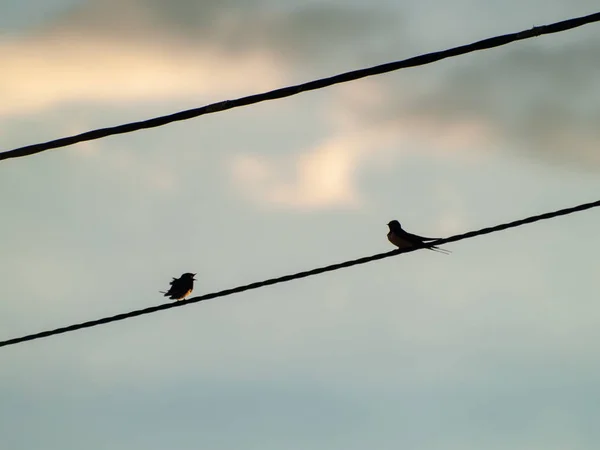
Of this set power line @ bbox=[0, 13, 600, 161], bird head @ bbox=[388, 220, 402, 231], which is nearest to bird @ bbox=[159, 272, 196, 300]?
bird head @ bbox=[388, 220, 402, 231]

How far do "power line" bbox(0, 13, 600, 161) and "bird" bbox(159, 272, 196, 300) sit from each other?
47.7 ft

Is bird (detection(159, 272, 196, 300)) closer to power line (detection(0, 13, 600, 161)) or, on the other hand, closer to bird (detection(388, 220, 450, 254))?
bird (detection(388, 220, 450, 254))

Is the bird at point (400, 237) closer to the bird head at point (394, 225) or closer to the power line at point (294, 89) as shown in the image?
the bird head at point (394, 225)

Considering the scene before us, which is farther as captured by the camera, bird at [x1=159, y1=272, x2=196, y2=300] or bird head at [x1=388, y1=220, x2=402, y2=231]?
bird at [x1=159, y1=272, x2=196, y2=300]

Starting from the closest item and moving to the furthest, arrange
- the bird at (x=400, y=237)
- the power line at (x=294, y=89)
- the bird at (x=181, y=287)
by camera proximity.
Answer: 1. the power line at (x=294, y=89)
2. the bird at (x=400, y=237)
3. the bird at (x=181, y=287)

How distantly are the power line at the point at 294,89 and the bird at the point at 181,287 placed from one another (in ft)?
47.7

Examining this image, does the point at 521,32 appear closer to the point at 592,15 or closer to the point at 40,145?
the point at 592,15

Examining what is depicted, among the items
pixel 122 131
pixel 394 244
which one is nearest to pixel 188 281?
pixel 394 244

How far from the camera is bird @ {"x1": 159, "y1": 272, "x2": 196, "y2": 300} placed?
21547 millimetres

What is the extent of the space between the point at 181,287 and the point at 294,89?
15295 millimetres

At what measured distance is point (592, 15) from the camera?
6359 mm

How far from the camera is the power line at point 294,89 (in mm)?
6605

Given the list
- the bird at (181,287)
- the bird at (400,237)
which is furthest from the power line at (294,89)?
the bird at (181,287)

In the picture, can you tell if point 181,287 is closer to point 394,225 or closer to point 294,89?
point 394,225
